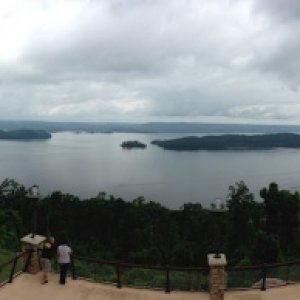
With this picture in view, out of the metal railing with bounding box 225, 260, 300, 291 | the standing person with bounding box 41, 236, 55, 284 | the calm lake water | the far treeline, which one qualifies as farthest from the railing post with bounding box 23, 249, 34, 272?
the calm lake water

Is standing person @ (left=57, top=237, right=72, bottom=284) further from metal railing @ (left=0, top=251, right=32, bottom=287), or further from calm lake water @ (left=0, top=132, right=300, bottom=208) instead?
calm lake water @ (left=0, top=132, right=300, bottom=208)

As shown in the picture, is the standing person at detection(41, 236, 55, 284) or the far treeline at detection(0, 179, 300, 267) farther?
the far treeline at detection(0, 179, 300, 267)

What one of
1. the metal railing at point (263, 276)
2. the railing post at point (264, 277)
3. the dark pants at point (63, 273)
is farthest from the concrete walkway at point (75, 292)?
the railing post at point (264, 277)

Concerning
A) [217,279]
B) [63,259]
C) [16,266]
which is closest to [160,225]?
[16,266]

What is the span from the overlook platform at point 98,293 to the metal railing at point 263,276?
212 mm

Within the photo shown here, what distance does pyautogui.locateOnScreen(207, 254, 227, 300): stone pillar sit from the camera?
429 inches

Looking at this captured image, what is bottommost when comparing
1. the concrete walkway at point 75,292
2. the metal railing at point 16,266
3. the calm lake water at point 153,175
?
the calm lake water at point 153,175

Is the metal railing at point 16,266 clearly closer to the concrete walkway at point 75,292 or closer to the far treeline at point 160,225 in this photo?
the concrete walkway at point 75,292

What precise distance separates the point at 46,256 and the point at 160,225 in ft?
123

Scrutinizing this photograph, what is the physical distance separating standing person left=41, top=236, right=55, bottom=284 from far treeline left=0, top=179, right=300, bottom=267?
81.1 feet

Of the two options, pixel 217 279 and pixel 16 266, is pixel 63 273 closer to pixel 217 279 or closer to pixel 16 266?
pixel 16 266

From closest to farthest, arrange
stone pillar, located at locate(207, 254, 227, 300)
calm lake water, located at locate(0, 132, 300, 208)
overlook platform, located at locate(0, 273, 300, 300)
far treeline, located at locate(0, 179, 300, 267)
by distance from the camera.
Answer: stone pillar, located at locate(207, 254, 227, 300) → overlook platform, located at locate(0, 273, 300, 300) → far treeline, located at locate(0, 179, 300, 267) → calm lake water, located at locate(0, 132, 300, 208)

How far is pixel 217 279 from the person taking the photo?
10.9 meters

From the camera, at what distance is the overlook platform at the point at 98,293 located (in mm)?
11258
